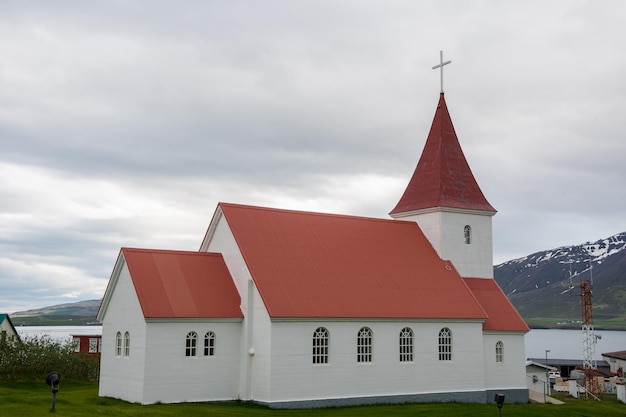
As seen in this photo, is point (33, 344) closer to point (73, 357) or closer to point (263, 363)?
point (73, 357)

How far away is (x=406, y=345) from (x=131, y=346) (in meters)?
13.6

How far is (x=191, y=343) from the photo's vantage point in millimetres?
A: 33406

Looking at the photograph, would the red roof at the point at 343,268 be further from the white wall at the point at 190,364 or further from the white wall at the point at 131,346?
the white wall at the point at 131,346

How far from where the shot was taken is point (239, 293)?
3550 centimetres

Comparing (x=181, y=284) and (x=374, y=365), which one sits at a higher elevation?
(x=181, y=284)

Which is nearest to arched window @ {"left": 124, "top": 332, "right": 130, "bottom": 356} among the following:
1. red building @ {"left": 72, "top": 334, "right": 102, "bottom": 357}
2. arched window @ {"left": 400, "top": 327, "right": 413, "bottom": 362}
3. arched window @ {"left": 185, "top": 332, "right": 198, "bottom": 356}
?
arched window @ {"left": 185, "top": 332, "right": 198, "bottom": 356}

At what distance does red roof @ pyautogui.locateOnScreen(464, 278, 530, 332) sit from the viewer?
4215 centimetres

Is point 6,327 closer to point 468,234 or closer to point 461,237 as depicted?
point 461,237

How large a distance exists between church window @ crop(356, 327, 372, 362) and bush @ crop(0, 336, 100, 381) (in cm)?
2203

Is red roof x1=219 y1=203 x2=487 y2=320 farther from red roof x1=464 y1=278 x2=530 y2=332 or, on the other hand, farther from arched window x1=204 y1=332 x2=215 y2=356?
arched window x1=204 y1=332 x2=215 y2=356

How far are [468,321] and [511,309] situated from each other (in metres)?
5.16

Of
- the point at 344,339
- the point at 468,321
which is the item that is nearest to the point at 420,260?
the point at 468,321

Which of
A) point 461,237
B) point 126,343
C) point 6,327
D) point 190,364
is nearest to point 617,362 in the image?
point 461,237

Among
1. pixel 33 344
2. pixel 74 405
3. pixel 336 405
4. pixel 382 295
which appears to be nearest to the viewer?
pixel 74 405
